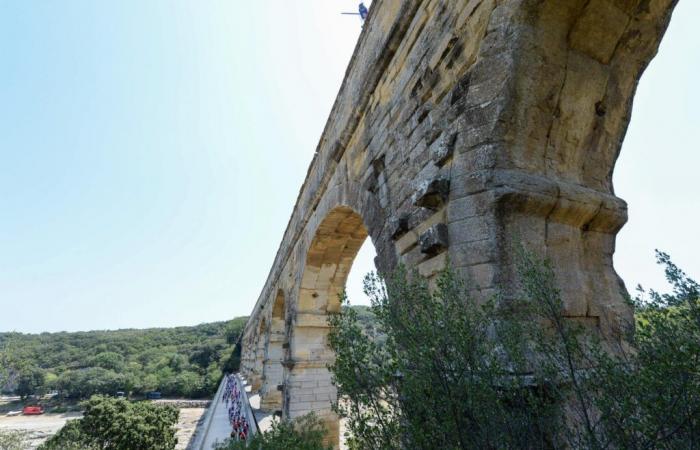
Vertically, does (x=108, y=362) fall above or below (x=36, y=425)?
above

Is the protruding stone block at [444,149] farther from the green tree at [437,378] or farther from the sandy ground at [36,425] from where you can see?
the sandy ground at [36,425]

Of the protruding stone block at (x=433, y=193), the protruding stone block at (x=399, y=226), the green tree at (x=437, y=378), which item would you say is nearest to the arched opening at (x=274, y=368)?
→ the protruding stone block at (x=399, y=226)

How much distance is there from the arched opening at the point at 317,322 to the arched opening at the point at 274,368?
9.77 feet

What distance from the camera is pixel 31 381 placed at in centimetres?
4328

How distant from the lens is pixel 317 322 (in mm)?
6773

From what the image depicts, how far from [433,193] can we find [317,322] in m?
5.35

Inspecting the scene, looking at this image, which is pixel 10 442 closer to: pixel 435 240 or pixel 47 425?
pixel 47 425

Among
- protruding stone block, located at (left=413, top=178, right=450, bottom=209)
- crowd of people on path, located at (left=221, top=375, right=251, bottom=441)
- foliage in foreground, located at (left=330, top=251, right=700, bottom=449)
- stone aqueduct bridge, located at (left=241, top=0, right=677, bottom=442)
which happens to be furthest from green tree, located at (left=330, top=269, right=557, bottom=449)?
crowd of people on path, located at (left=221, top=375, right=251, bottom=441)

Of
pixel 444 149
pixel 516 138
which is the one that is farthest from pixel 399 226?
pixel 516 138

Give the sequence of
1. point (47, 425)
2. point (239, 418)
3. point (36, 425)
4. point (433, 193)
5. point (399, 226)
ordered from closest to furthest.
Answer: point (433, 193)
point (399, 226)
point (239, 418)
point (47, 425)
point (36, 425)

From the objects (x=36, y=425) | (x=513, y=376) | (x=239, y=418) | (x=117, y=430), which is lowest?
(x=36, y=425)

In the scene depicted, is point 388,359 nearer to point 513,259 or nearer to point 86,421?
point 513,259

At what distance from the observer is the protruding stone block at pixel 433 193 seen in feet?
6.30

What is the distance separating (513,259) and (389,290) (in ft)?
1.92
